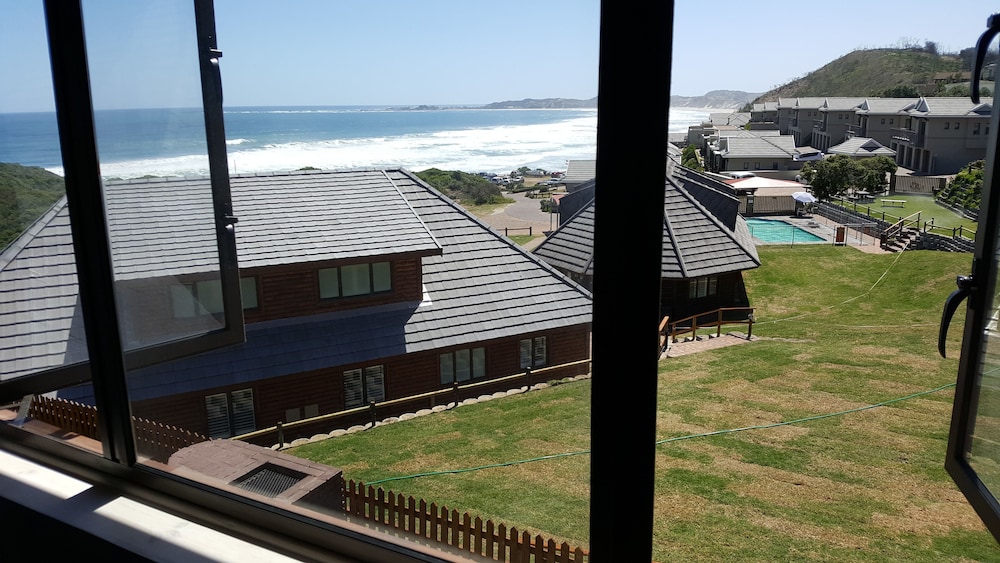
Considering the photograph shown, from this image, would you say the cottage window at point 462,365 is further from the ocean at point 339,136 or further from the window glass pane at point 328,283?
the ocean at point 339,136

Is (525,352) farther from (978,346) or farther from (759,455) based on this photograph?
(978,346)

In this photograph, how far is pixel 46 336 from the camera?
4.85 feet

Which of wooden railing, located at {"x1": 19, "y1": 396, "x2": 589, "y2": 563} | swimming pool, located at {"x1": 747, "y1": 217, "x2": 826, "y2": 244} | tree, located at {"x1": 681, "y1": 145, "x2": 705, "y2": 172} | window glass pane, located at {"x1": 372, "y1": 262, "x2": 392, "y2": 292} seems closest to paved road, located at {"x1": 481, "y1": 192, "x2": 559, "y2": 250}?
window glass pane, located at {"x1": 372, "y1": 262, "x2": 392, "y2": 292}

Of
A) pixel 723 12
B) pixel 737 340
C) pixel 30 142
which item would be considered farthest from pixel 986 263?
pixel 737 340

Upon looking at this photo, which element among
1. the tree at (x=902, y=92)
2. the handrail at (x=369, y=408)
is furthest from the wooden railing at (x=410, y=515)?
the handrail at (x=369, y=408)

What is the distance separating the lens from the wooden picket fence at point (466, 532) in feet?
3.22

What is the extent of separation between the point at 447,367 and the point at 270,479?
101 inches

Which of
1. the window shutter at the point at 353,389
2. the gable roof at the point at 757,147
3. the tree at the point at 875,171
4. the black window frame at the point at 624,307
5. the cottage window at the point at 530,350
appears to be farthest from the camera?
the gable roof at the point at 757,147

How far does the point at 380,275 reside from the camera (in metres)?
3.81

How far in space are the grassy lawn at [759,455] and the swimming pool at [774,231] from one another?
10.8 feet

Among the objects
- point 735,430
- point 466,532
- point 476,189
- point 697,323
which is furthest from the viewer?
point 697,323

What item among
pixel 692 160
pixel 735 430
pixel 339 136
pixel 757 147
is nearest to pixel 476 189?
pixel 339 136

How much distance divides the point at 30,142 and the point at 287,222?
8.49 feet

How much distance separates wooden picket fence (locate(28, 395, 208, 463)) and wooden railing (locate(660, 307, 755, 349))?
7.19m
